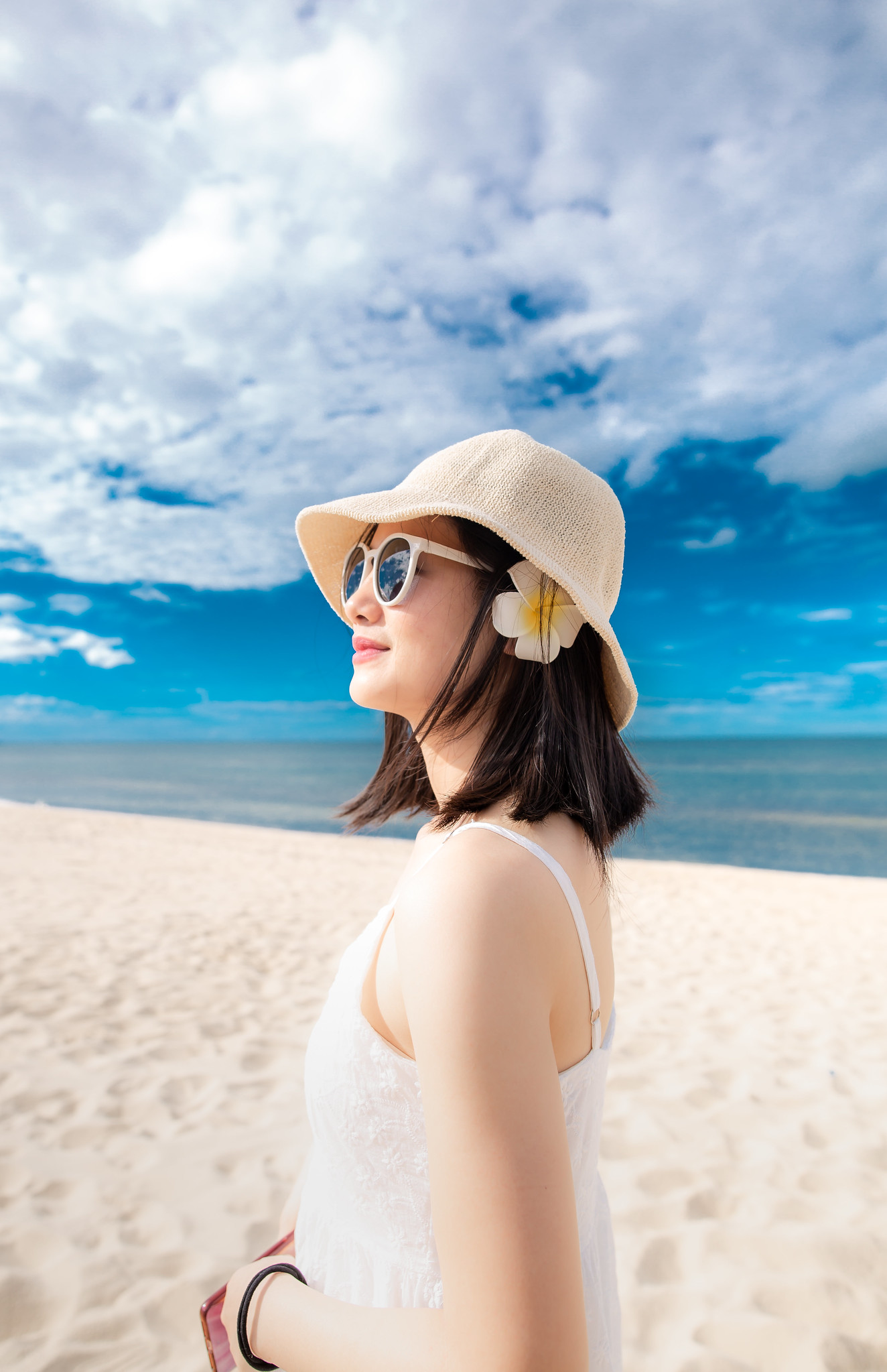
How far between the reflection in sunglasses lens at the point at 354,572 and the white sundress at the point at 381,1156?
0.63 meters

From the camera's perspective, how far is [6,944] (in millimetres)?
6246

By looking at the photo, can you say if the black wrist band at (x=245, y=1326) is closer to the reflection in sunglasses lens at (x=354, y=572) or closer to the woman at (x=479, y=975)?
the woman at (x=479, y=975)

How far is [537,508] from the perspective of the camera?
118cm

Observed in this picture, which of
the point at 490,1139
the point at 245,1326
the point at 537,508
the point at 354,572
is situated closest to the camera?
the point at 490,1139

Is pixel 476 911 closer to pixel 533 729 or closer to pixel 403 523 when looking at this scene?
pixel 533 729

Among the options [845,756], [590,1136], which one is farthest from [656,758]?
[590,1136]

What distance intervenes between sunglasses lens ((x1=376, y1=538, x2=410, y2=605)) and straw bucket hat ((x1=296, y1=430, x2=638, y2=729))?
5 centimetres

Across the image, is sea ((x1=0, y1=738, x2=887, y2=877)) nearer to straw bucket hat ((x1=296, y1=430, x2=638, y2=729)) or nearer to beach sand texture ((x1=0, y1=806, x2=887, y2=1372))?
straw bucket hat ((x1=296, y1=430, x2=638, y2=729))

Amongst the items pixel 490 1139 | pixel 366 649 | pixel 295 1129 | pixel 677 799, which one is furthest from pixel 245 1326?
pixel 677 799

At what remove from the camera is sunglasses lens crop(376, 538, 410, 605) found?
127 centimetres

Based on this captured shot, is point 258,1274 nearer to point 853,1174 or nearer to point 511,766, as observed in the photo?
point 511,766

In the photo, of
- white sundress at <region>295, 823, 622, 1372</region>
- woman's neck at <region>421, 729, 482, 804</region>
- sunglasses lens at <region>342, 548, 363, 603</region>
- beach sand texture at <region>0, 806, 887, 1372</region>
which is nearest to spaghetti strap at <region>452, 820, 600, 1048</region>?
white sundress at <region>295, 823, 622, 1372</region>

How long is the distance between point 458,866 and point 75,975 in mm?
5991

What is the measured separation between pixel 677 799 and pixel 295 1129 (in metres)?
33.3
